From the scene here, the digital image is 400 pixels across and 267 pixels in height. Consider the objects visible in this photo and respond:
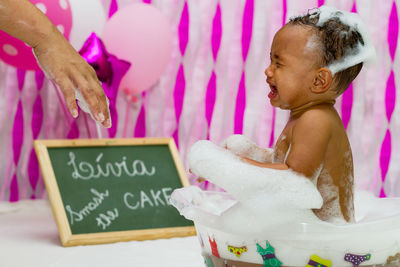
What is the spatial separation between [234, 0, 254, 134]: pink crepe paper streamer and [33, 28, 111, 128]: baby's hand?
1099 mm

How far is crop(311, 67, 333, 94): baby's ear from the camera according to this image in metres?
0.82

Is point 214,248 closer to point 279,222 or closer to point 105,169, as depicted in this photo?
point 279,222

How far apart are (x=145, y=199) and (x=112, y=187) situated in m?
0.11

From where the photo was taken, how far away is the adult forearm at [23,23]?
3.11 feet

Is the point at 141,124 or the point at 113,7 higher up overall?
the point at 113,7

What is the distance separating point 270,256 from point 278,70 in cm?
29

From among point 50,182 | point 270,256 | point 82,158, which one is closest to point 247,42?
point 82,158

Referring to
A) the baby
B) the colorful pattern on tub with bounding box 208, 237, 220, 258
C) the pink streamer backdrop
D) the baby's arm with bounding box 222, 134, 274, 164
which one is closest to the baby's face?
the baby

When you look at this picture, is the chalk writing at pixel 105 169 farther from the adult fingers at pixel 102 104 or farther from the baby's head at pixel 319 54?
the baby's head at pixel 319 54

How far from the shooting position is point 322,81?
0.83 metres

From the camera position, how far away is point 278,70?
2.78 ft

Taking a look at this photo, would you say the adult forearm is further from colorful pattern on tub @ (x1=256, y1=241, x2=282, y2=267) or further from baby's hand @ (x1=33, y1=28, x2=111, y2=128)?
colorful pattern on tub @ (x1=256, y1=241, x2=282, y2=267)

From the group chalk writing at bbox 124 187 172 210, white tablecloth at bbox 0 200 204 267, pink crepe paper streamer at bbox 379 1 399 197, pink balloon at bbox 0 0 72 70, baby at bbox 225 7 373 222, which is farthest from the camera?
pink crepe paper streamer at bbox 379 1 399 197

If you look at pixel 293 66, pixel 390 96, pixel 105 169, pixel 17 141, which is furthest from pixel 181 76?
pixel 293 66
